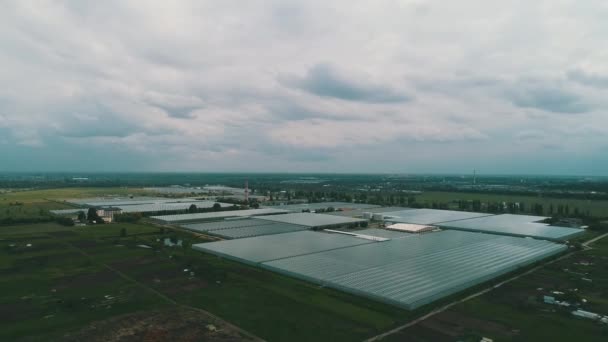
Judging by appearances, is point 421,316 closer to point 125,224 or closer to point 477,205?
point 125,224

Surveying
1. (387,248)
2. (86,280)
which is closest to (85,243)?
(86,280)

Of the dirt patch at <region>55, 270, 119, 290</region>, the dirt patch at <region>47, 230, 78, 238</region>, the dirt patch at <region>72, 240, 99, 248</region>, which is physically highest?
the dirt patch at <region>47, 230, 78, 238</region>

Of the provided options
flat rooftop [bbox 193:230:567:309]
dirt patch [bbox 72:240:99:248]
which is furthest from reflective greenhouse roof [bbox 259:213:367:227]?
dirt patch [bbox 72:240:99:248]

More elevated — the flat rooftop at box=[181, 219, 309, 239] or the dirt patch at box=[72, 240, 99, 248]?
the flat rooftop at box=[181, 219, 309, 239]

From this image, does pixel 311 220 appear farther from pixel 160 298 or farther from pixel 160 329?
pixel 160 329

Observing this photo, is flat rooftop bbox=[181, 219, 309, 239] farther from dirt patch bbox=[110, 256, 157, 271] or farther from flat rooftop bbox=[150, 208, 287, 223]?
dirt patch bbox=[110, 256, 157, 271]

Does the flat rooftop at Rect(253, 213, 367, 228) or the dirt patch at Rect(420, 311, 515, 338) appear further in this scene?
the flat rooftop at Rect(253, 213, 367, 228)

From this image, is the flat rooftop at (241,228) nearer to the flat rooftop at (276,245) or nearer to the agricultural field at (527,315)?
the flat rooftop at (276,245)
